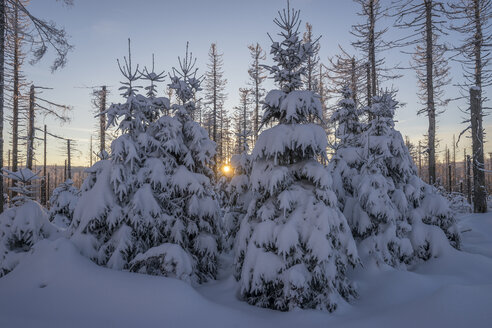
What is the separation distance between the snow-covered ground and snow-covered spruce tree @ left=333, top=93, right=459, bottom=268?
4.66 feet

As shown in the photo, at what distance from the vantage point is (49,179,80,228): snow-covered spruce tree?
42.1 ft

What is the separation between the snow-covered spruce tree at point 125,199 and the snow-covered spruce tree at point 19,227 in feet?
3.07

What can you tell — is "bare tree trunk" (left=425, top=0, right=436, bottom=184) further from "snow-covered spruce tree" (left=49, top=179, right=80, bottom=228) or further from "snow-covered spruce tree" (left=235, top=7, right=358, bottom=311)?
"snow-covered spruce tree" (left=49, top=179, right=80, bottom=228)

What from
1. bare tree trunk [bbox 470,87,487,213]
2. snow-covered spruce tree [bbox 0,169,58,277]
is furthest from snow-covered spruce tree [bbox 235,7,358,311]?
bare tree trunk [bbox 470,87,487,213]

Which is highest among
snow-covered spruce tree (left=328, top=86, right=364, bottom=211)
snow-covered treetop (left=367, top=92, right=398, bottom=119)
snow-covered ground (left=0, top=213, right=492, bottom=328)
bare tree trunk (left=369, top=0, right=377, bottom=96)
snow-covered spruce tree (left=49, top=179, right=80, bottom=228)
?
bare tree trunk (left=369, top=0, right=377, bottom=96)

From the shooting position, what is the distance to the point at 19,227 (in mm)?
7148

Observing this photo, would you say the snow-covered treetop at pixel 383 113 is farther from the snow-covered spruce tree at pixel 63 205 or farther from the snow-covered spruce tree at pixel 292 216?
the snow-covered spruce tree at pixel 63 205

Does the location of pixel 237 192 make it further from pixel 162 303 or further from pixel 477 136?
pixel 477 136

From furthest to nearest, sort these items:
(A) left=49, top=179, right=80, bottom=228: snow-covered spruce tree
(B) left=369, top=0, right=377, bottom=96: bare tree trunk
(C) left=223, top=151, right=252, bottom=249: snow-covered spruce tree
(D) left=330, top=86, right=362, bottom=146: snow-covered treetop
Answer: (B) left=369, top=0, right=377, bottom=96: bare tree trunk < (A) left=49, top=179, right=80, bottom=228: snow-covered spruce tree < (D) left=330, top=86, right=362, bottom=146: snow-covered treetop < (C) left=223, top=151, right=252, bottom=249: snow-covered spruce tree

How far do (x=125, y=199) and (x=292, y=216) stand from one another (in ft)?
16.1

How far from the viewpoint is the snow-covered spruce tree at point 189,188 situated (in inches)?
328

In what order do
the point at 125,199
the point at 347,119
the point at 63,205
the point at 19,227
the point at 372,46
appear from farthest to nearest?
the point at 372,46 → the point at 63,205 → the point at 347,119 → the point at 125,199 → the point at 19,227

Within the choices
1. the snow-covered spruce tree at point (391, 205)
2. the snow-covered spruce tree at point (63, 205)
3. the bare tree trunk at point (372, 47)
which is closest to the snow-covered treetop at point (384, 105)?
the snow-covered spruce tree at point (391, 205)

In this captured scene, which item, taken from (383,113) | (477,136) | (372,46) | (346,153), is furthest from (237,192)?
(372,46)
